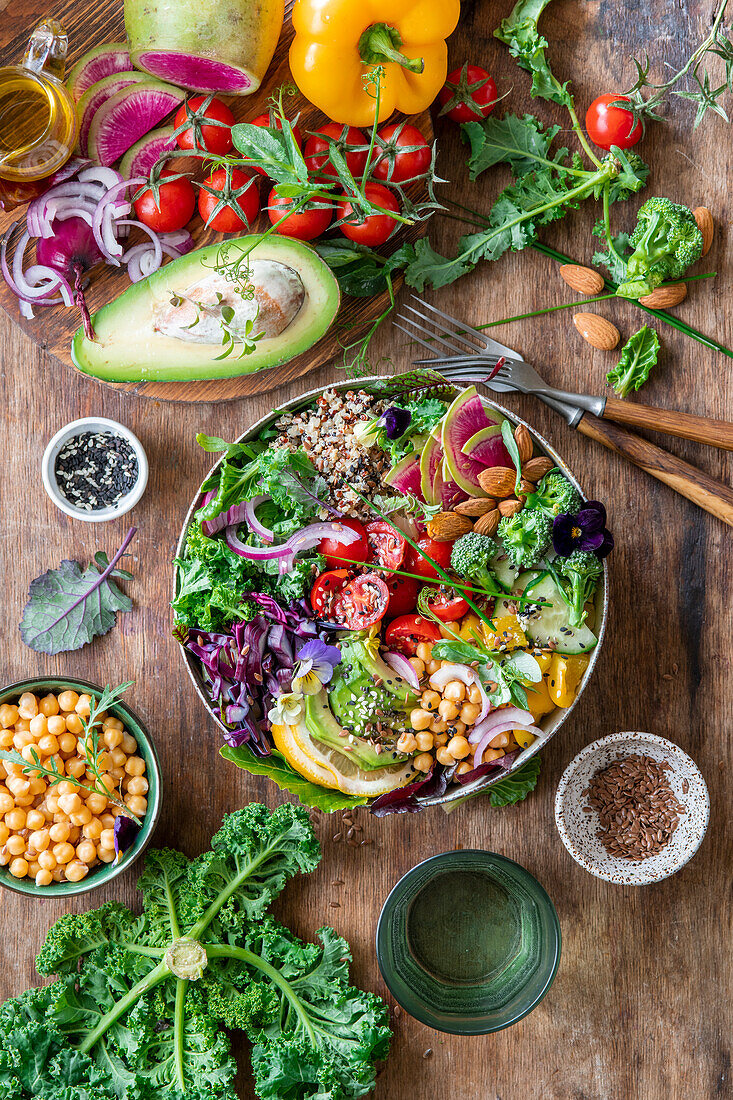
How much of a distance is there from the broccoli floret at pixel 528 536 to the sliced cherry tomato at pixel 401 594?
262mm

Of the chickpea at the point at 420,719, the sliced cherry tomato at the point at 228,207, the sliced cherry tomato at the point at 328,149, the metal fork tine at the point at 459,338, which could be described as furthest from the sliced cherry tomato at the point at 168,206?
the chickpea at the point at 420,719

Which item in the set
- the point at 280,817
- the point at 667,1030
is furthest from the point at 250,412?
the point at 667,1030

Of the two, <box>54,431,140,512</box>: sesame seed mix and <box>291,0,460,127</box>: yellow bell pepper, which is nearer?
<box>291,0,460,127</box>: yellow bell pepper

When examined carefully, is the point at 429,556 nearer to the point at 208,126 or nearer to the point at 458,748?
the point at 458,748

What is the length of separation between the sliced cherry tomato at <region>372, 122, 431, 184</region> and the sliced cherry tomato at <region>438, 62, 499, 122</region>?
4.5 inches

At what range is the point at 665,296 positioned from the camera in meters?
2.09

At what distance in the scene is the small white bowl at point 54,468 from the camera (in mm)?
2080

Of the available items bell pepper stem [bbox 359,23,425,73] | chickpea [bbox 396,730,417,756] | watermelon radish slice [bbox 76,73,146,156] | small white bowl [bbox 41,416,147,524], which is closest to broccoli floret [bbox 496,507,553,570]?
chickpea [bbox 396,730,417,756]

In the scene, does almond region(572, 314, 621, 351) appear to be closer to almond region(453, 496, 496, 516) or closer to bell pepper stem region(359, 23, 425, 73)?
almond region(453, 496, 496, 516)

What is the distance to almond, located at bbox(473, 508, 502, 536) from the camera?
6.15 ft

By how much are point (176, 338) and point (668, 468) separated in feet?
4.01

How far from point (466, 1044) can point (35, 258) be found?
2227 millimetres

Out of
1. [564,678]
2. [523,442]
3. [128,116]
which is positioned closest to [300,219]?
[128,116]

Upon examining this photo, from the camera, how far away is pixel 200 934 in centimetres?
203
